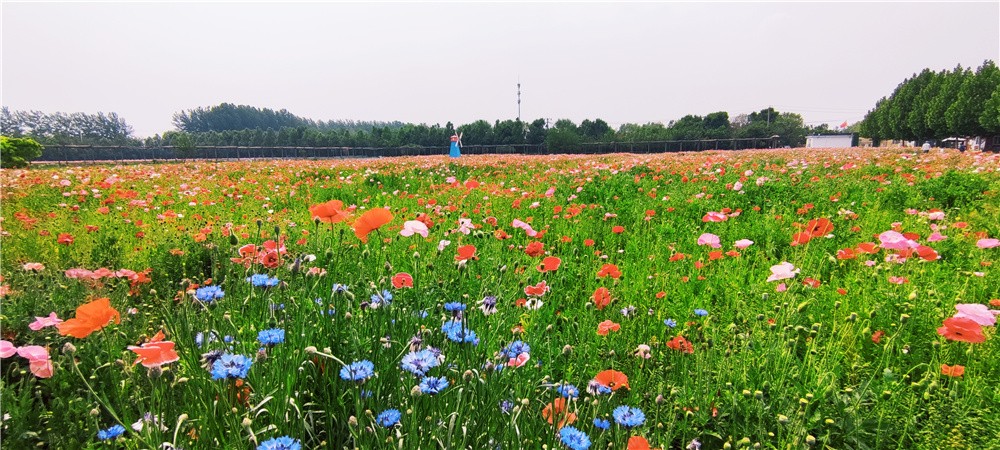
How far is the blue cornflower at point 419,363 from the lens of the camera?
3.87ft

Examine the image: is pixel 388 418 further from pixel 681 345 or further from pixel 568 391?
pixel 681 345

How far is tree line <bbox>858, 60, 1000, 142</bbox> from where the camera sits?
111 feet

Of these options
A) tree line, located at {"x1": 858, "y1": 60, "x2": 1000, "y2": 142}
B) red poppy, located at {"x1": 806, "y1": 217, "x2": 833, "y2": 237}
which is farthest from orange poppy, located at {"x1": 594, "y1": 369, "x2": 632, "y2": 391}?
tree line, located at {"x1": 858, "y1": 60, "x2": 1000, "y2": 142}

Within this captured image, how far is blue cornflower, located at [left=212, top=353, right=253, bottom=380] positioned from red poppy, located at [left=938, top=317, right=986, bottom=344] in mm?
1904

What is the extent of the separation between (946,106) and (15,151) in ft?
185

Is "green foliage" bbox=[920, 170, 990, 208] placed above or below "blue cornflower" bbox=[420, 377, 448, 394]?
above

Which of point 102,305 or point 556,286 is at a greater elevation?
point 102,305

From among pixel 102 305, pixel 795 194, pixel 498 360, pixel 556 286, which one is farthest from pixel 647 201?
pixel 102 305

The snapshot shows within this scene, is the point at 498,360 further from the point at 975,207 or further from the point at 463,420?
the point at 975,207

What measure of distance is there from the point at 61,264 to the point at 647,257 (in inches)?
160

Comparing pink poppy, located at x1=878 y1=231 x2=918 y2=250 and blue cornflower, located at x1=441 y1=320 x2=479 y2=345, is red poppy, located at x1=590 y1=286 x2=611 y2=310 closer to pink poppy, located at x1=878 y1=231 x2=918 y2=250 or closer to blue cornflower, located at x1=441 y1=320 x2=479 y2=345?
blue cornflower, located at x1=441 y1=320 x2=479 y2=345

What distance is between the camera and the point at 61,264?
333cm

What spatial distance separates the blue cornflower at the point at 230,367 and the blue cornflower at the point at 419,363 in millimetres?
358

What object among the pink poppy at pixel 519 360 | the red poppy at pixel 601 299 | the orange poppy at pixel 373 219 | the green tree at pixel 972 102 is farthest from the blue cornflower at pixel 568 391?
the green tree at pixel 972 102
